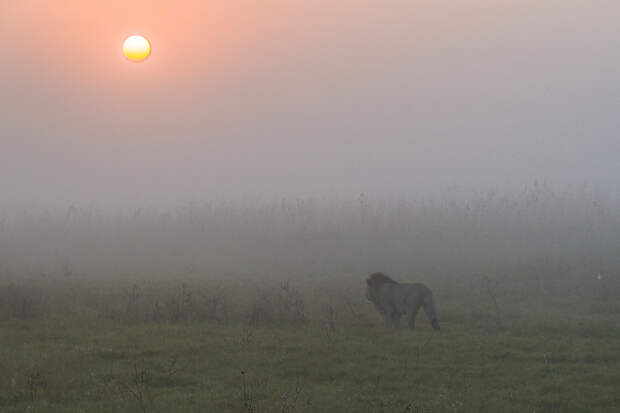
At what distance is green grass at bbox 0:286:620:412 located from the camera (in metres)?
6.95

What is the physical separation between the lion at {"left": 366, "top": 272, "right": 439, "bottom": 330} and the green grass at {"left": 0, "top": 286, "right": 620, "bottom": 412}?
0.30m

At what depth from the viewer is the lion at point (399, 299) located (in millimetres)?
10953

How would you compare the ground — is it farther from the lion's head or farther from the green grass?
the lion's head

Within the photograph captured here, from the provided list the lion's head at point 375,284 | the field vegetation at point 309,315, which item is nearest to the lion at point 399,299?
the lion's head at point 375,284

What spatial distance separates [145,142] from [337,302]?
50.5m

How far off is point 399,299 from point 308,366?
324 centimetres

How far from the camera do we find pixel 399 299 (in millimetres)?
11344

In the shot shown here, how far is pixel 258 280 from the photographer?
16312mm

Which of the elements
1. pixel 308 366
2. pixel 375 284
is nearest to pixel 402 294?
pixel 375 284

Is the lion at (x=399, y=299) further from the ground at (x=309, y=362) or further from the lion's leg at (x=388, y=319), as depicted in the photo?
the ground at (x=309, y=362)

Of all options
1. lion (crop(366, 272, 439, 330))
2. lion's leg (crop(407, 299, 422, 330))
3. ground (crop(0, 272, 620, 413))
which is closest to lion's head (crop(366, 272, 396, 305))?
lion (crop(366, 272, 439, 330))

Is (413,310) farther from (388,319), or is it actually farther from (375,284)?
(375,284)

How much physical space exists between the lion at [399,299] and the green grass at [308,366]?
11.6 inches

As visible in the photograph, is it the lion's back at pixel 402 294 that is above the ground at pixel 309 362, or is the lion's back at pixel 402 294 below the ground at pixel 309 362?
above
